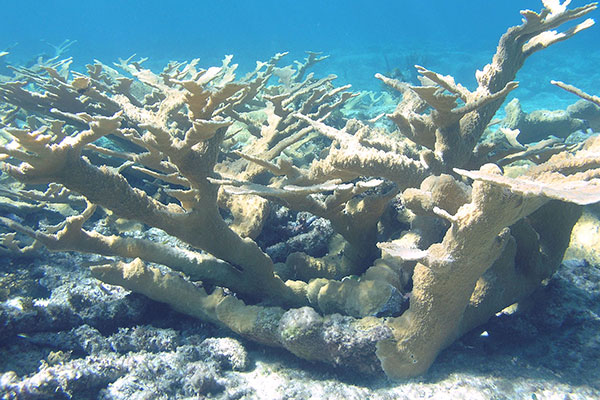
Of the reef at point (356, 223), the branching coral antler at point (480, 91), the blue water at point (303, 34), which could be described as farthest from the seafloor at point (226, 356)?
the blue water at point (303, 34)

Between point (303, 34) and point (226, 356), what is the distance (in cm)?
6369

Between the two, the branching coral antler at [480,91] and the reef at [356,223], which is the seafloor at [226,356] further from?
the branching coral antler at [480,91]

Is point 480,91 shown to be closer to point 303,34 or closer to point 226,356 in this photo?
point 226,356

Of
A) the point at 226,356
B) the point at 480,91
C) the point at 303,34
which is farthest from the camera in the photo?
the point at 303,34

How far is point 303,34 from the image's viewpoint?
191ft

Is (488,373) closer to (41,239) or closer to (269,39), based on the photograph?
(41,239)

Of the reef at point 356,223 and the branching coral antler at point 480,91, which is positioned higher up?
the branching coral antler at point 480,91

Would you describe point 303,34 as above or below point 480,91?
above

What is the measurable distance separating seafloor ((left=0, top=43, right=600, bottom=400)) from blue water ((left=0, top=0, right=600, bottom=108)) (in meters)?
20.2

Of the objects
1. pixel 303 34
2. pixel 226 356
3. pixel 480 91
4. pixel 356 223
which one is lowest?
pixel 226 356

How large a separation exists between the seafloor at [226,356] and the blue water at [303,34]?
66.2 feet

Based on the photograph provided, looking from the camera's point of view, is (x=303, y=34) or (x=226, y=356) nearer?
(x=226, y=356)

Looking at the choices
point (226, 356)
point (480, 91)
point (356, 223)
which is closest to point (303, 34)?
point (480, 91)

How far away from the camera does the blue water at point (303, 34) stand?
26.5 m
